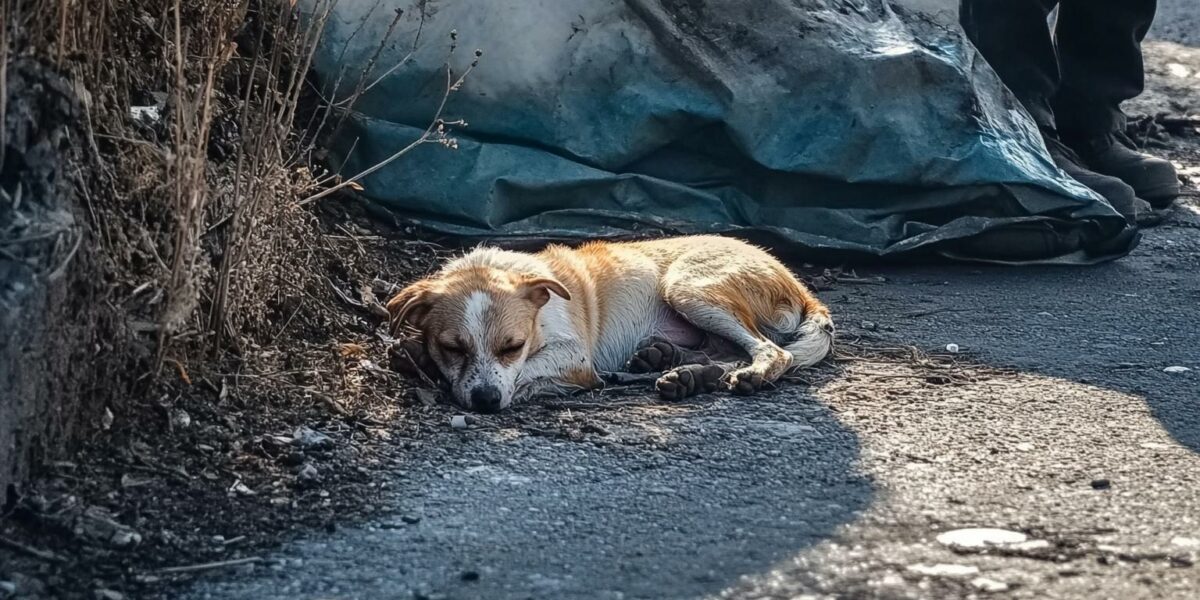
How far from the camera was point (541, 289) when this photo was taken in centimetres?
511

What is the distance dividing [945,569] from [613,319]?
2418mm

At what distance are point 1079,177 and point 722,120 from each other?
2069mm

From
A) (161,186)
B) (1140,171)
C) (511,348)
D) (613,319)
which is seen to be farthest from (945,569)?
(1140,171)

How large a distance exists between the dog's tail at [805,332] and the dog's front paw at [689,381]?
1.29 ft

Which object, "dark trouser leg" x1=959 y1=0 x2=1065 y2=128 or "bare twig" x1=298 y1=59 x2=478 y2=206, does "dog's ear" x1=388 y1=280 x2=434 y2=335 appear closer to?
"bare twig" x1=298 y1=59 x2=478 y2=206

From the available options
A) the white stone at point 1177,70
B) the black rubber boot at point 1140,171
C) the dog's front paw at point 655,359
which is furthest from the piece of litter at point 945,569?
the white stone at point 1177,70

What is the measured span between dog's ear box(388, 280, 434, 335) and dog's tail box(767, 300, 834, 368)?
128cm

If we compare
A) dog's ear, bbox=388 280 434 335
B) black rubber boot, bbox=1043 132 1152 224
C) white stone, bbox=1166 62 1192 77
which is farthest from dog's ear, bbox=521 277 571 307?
white stone, bbox=1166 62 1192 77

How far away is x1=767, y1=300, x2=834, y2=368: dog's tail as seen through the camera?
5125 mm

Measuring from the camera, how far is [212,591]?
3162mm

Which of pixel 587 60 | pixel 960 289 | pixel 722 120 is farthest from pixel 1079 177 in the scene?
pixel 587 60

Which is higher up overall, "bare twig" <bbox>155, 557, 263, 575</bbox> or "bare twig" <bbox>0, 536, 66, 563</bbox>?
"bare twig" <bbox>0, 536, 66, 563</bbox>

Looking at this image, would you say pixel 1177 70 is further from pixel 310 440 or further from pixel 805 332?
pixel 310 440

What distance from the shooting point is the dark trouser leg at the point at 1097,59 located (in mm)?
7918
